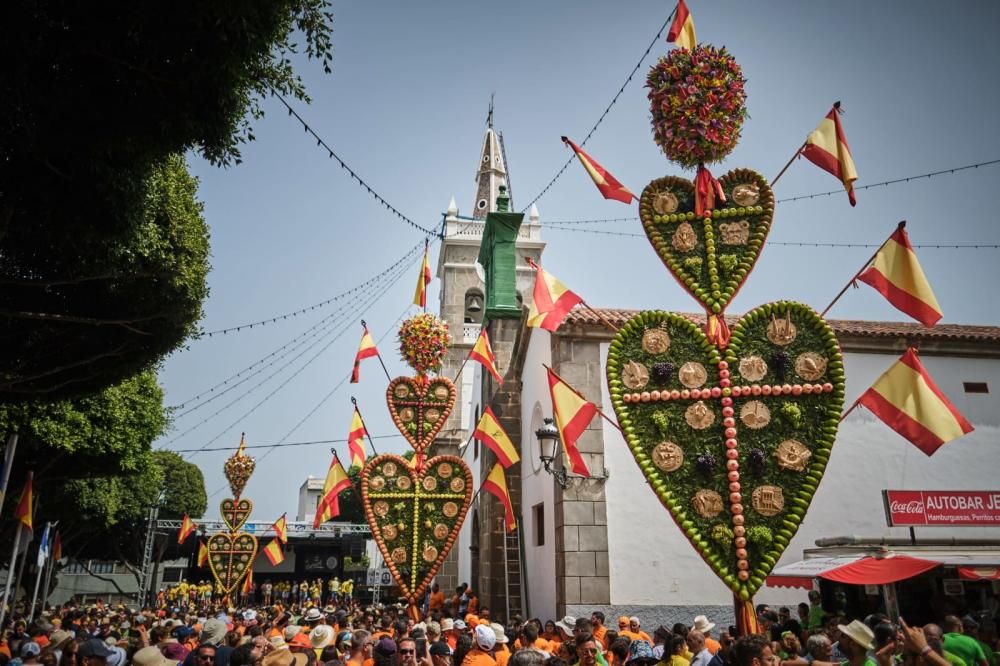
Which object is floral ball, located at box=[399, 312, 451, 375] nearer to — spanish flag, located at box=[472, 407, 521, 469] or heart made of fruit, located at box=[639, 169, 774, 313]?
spanish flag, located at box=[472, 407, 521, 469]

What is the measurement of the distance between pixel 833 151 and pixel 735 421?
9.61 feet

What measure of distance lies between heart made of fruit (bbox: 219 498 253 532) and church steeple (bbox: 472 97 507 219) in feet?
68.0

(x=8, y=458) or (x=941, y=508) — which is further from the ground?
(x=8, y=458)

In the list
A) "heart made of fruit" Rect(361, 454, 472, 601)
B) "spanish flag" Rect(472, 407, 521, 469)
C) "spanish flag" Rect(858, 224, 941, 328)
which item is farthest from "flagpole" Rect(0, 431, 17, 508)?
"spanish flag" Rect(858, 224, 941, 328)

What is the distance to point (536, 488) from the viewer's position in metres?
14.0

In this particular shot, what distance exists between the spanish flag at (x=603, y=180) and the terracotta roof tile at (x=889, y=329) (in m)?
5.06

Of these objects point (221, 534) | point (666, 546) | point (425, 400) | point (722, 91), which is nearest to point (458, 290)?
point (221, 534)

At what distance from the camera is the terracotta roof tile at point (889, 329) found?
1240cm

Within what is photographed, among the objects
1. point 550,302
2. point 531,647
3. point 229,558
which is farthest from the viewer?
point 229,558

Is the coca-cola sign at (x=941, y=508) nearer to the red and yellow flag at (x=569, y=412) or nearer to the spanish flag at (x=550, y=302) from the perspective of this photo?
the red and yellow flag at (x=569, y=412)

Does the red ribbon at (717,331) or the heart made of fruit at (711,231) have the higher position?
the heart made of fruit at (711,231)

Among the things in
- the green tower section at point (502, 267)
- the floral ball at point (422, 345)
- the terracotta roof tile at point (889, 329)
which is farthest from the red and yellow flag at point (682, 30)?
the green tower section at point (502, 267)

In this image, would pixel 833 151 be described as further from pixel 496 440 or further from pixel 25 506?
pixel 25 506

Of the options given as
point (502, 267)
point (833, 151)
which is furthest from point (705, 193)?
point (502, 267)
